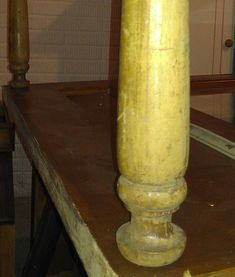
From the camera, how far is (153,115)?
1.46ft

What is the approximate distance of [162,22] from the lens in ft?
1.41

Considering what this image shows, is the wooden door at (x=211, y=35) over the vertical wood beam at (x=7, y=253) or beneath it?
over

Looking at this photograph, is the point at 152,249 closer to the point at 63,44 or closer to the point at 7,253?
the point at 7,253

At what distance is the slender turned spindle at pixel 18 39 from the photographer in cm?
157

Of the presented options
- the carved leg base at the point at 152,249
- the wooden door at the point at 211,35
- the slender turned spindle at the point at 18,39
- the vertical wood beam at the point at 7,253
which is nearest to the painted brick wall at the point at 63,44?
the wooden door at the point at 211,35

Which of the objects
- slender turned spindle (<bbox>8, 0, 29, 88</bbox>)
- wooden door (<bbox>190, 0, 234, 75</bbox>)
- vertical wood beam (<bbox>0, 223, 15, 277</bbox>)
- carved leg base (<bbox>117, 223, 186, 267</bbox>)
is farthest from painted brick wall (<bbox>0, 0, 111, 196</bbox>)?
carved leg base (<bbox>117, 223, 186, 267</bbox>)

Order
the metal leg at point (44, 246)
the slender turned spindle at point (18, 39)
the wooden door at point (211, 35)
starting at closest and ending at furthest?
the metal leg at point (44, 246)
the slender turned spindle at point (18, 39)
the wooden door at point (211, 35)

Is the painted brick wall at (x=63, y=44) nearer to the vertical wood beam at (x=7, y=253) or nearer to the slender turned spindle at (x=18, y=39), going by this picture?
the slender turned spindle at (x=18, y=39)

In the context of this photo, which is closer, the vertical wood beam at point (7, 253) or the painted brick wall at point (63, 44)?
the vertical wood beam at point (7, 253)

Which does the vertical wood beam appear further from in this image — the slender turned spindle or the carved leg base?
the carved leg base

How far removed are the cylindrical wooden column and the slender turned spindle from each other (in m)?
1.20

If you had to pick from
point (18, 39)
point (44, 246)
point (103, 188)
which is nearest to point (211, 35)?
point (18, 39)

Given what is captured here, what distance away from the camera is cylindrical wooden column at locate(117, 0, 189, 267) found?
0.43 metres

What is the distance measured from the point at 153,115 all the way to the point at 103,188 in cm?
31
